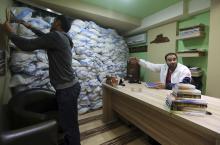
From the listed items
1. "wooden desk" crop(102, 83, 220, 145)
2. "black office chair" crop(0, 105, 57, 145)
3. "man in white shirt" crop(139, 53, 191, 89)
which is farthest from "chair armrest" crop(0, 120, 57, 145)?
"man in white shirt" crop(139, 53, 191, 89)

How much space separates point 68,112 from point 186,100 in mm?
1205

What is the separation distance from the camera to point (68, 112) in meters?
1.55

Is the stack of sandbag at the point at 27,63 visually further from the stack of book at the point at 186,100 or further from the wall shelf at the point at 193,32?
the wall shelf at the point at 193,32

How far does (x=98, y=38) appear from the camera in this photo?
11.2 ft

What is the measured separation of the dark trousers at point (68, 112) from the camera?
59.9 inches

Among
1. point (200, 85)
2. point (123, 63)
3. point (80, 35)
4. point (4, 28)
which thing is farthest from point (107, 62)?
point (4, 28)

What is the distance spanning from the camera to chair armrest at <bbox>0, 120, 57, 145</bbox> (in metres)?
0.91

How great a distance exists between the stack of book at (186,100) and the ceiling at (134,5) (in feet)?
7.09

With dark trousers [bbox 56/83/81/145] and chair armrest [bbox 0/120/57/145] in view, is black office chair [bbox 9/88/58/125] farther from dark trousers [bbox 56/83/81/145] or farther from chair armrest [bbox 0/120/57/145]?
chair armrest [bbox 0/120/57/145]

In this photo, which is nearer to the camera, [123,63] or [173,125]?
[173,125]

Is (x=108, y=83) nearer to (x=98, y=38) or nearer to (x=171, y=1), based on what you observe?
(x=98, y=38)

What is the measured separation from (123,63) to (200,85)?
2.08m

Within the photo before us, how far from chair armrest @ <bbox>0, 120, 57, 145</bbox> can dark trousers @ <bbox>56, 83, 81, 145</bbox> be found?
0.40m

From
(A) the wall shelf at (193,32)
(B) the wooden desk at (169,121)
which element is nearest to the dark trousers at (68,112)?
(B) the wooden desk at (169,121)
